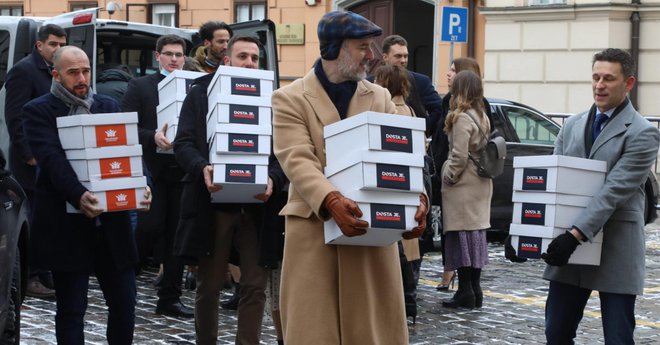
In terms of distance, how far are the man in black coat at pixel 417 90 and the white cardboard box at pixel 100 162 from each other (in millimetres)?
3154

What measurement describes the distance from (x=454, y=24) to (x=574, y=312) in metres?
12.9

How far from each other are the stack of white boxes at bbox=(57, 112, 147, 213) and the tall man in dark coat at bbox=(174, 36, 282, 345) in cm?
54

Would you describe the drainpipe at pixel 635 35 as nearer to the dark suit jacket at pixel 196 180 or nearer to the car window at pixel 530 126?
the car window at pixel 530 126

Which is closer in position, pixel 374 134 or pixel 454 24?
pixel 374 134

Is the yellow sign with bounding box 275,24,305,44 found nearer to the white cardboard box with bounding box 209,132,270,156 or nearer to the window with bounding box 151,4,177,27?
the window with bounding box 151,4,177,27

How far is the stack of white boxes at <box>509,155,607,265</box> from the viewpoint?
640 centimetres

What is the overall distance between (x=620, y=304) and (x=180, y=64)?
15.1ft

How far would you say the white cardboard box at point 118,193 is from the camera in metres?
6.99

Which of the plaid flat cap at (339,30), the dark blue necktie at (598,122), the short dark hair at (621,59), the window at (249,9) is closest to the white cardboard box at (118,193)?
the plaid flat cap at (339,30)

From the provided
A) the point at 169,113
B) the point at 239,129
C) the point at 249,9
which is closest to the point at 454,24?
the point at 169,113

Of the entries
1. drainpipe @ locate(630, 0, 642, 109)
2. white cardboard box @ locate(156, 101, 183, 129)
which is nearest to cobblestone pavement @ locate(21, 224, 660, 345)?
white cardboard box @ locate(156, 101, 183, 129)

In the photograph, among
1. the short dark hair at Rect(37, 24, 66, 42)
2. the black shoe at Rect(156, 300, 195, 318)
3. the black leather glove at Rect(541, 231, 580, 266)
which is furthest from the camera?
the short dark hair at Rect(37, 24, 66, 42)

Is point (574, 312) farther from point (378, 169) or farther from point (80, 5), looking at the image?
point (80, 5)

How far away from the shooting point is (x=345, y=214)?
5402mm
